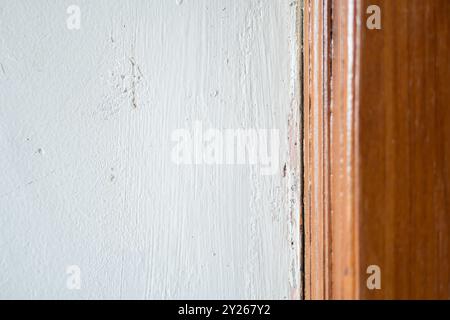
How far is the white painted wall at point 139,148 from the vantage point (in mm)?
510

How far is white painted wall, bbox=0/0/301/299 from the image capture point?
51cm

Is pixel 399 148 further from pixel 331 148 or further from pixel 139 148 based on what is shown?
pixel 139 148

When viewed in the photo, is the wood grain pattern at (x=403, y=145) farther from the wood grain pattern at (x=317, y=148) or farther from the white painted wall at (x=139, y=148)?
the white painted wall at (x=139, y=148)

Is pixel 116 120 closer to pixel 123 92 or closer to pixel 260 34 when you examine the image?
pixel 123 92

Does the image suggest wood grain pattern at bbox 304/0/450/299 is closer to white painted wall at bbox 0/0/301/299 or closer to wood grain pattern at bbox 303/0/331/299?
wood grain pattern at bbox 303/0/331/299

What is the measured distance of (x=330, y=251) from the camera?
41 cm

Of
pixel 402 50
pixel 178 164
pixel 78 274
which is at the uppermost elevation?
pixel 402 50

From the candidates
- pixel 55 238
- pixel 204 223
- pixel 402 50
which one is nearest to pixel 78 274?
pixel 55 238

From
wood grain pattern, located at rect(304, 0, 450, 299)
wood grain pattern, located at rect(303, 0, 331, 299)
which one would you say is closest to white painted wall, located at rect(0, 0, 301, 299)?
wood grain pattern, located at rect(303, 0, 331, 299)

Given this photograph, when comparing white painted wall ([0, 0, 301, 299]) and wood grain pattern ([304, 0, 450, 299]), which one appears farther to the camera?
white painted wall ([0, 0, 301, 299])

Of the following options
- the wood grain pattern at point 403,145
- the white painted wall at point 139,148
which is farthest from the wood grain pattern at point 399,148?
the white painted wall at point 139,148

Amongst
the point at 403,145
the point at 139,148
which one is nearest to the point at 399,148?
the point at 403,145

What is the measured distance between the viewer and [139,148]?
20.4 inches

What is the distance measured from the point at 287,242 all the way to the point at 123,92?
295 mm
